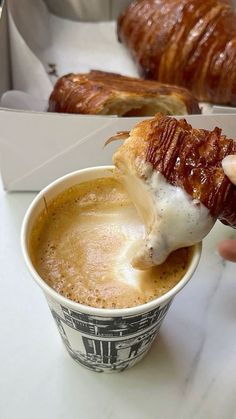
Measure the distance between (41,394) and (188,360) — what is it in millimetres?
208

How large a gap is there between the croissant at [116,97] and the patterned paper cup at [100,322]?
0.31 meters

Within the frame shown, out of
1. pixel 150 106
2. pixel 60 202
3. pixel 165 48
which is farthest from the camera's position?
pixel 165 48

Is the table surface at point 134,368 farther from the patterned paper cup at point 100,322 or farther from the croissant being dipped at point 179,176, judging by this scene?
the croissant being dipped at point 179,176

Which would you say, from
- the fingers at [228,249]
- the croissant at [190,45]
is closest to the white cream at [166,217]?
the fingers at [228,249]

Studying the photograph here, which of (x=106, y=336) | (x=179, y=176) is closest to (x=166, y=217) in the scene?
(x=179, y=176)

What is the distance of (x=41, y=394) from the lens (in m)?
0.73

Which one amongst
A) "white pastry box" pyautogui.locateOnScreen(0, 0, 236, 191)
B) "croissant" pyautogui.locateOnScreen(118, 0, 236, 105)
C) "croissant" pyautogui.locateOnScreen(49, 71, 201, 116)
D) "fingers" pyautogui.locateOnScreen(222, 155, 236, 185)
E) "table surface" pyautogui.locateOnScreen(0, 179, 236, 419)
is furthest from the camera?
"croissant" pyautogui.locateOnScreen(118, 0, 236, 105)

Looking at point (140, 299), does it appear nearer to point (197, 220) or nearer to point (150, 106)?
point (197, 220)

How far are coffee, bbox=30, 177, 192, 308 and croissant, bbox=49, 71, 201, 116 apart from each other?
308mm

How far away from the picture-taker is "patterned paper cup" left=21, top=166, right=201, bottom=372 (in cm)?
58

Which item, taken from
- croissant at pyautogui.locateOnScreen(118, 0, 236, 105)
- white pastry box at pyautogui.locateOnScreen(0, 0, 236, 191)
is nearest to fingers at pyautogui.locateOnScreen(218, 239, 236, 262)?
white pastry box at pyautogui.locateOnScreen(0, 0, 236, 191)

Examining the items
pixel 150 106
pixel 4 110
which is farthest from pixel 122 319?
pixel 150 106

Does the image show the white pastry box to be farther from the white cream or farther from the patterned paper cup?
the white cream

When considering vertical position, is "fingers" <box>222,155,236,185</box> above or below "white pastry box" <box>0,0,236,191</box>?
above
